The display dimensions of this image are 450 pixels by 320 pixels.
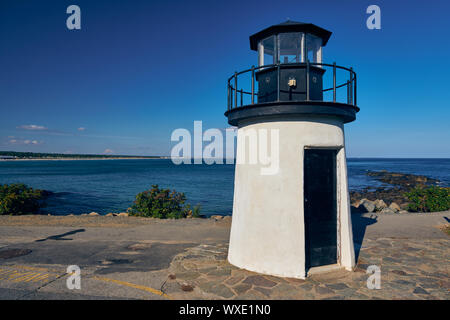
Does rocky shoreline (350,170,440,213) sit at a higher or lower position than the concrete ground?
lower

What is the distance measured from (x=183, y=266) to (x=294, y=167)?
3.92 m

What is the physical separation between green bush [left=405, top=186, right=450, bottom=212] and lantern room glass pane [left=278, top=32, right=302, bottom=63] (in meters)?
15.1

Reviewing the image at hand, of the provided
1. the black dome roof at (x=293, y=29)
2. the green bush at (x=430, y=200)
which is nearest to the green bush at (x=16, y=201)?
the black dome roof at (x=293, y=29)

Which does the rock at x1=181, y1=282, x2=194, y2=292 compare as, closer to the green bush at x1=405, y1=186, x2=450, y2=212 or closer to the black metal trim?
the black metal trim

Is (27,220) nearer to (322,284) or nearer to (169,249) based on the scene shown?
(169,249)

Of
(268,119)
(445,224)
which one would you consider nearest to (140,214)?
(268,119)

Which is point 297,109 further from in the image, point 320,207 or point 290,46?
point 320,207

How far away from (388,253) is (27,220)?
53.6 feet

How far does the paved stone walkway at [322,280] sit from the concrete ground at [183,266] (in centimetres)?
2

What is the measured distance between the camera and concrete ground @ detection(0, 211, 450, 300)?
5.67m

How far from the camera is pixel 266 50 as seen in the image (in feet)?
23.5

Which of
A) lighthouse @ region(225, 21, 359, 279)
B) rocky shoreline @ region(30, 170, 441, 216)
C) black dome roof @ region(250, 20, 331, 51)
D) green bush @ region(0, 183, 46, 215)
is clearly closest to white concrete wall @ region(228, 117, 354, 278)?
lighthouse @ region(225, 21, 359, 279)

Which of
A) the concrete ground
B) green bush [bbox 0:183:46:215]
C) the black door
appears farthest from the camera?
green bush [bbox 0:183:46:215]

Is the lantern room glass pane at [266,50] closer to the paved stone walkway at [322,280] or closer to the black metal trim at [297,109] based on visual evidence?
the black metal trim at [297,109]
